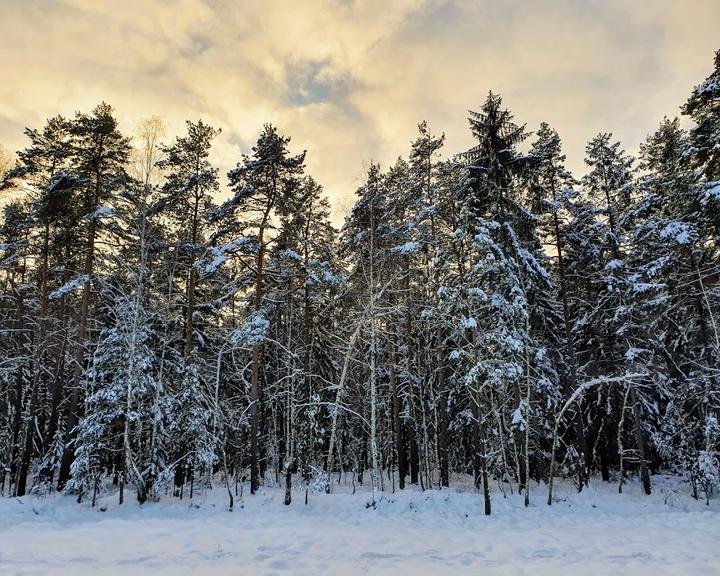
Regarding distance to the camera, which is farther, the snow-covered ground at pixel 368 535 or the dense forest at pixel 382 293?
the dense forest at pixel 382 293

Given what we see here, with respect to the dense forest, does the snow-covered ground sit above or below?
below

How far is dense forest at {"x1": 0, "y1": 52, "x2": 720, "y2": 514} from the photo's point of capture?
52.2 feet

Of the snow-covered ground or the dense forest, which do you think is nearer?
the snow-covered ground

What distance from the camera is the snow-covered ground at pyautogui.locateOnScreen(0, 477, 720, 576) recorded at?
8.11 m

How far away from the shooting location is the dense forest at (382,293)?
15.9 meters

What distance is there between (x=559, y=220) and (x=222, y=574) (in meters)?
19.4

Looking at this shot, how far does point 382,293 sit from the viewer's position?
17.2m

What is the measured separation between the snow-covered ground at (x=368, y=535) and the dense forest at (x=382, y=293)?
99cm

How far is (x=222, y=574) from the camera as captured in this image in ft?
24.6

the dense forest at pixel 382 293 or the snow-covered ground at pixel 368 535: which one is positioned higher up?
the dense forest at pixel 382 293

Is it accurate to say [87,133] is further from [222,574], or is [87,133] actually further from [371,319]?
[222,574]

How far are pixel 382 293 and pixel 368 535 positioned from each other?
8.92m

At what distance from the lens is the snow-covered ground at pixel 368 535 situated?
319 inches

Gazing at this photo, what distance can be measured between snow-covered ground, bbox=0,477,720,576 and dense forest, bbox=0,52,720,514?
988 millimetres
